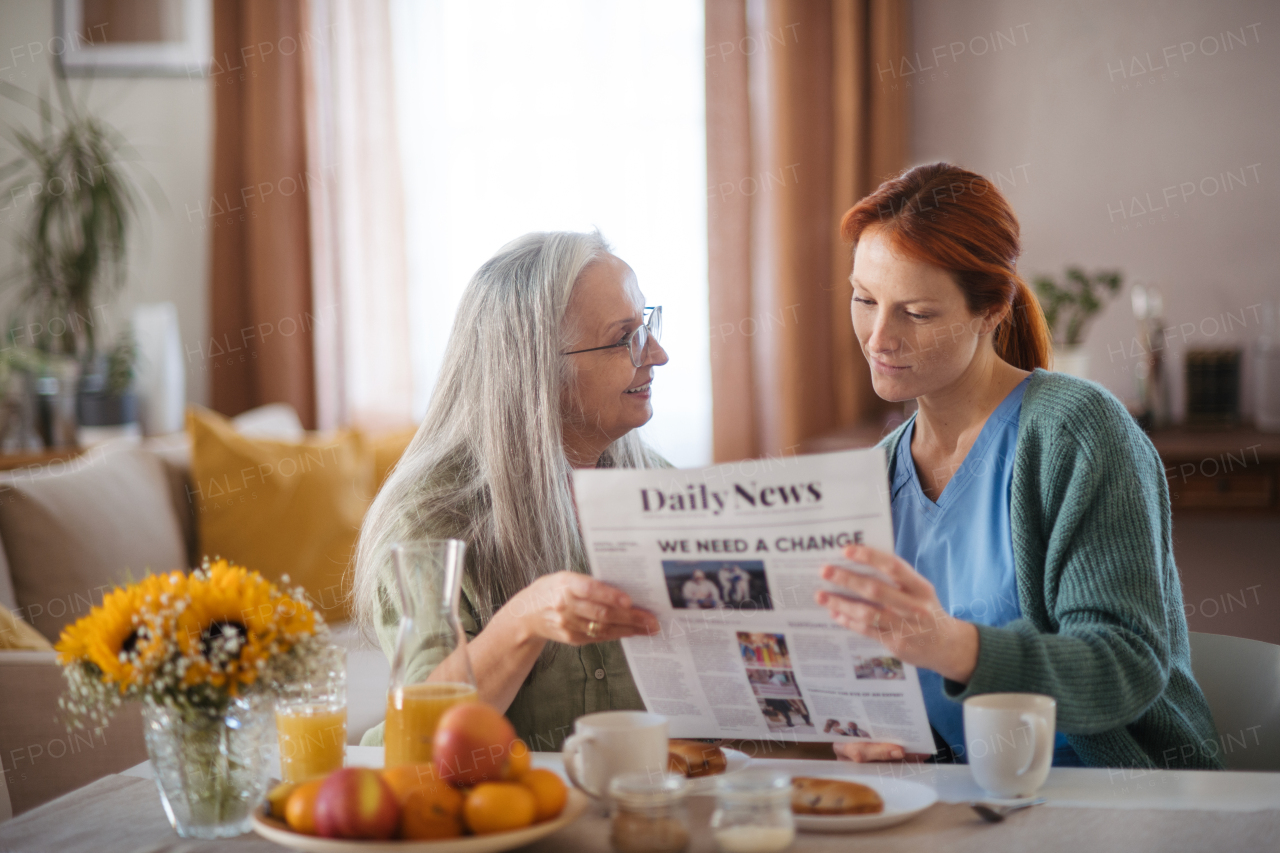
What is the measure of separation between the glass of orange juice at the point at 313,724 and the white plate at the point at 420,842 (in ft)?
0.57

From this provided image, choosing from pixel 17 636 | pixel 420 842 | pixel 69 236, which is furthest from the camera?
pixel 69 236

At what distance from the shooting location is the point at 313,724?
38.5 inches

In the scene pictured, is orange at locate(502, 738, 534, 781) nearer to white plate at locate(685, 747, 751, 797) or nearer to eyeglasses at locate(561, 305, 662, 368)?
white plate at locate(685, 747, 751, 797)

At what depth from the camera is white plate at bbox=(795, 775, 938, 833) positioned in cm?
85

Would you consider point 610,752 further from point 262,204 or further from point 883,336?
point 262,204

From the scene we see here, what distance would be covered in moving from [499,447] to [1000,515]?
0.62 meters

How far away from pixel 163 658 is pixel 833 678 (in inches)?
23.1

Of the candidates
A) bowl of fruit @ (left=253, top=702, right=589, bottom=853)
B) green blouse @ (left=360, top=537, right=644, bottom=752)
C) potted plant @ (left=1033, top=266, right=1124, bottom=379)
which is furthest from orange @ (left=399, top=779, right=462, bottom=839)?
potted plant @ (left=1033, top=266, right=1124, bottom=379)

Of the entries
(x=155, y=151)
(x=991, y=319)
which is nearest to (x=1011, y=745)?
(x=991, y=319)

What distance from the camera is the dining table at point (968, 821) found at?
2.72 feet

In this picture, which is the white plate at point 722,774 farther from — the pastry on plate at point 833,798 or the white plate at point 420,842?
the white plate at point 420,842

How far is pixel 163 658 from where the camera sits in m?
0.89

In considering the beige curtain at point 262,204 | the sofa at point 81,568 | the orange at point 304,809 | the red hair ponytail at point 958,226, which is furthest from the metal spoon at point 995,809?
the beige curtain at point 262,204

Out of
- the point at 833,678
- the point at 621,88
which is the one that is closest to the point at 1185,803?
the point at 833,678
